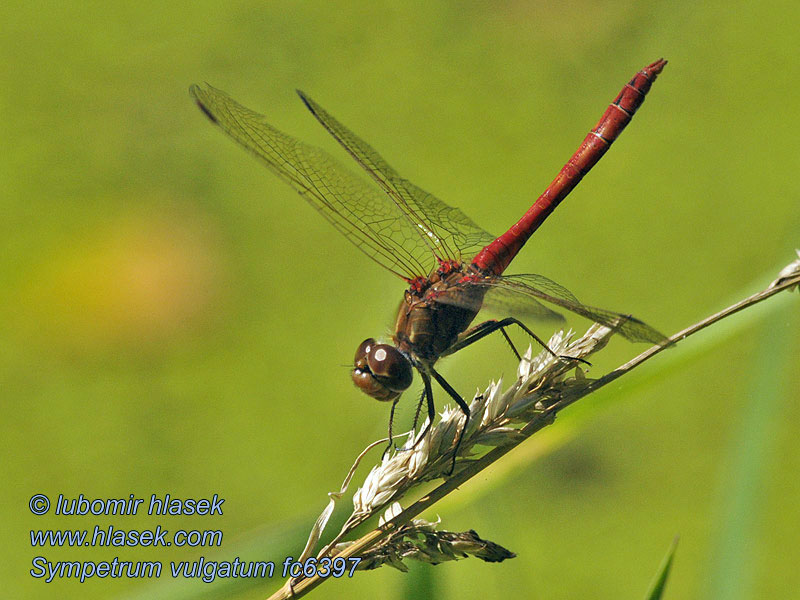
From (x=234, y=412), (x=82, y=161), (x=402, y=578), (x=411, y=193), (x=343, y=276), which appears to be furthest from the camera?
(x=82, y=161)

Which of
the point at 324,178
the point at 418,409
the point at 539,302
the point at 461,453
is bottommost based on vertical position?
the point at 461,453

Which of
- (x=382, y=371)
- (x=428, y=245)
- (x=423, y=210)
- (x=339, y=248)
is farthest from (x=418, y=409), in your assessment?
(x=339, y=248)

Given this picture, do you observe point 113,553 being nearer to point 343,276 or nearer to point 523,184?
point 343,276

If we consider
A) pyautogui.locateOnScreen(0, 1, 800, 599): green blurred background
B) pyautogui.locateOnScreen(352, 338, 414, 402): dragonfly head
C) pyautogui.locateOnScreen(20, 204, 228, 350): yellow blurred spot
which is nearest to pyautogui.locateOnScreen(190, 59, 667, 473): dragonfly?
pyautogui.locateOnScreen(352, 338, 414, 402): dragonfly head

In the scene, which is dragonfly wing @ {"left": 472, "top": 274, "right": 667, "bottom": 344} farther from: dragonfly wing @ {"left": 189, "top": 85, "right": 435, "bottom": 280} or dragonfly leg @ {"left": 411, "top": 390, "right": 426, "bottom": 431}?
dragonfly wing @ {"left": 189, "top": 85, "right": 435, "bottom": 280}

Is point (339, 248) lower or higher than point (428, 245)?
higher

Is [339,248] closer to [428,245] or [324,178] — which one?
[324,178]

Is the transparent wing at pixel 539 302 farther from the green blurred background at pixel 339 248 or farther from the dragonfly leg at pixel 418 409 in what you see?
the green blurred background at pixel 339 248

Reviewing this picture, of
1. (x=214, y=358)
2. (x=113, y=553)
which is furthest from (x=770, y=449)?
(x=214, y=358)
